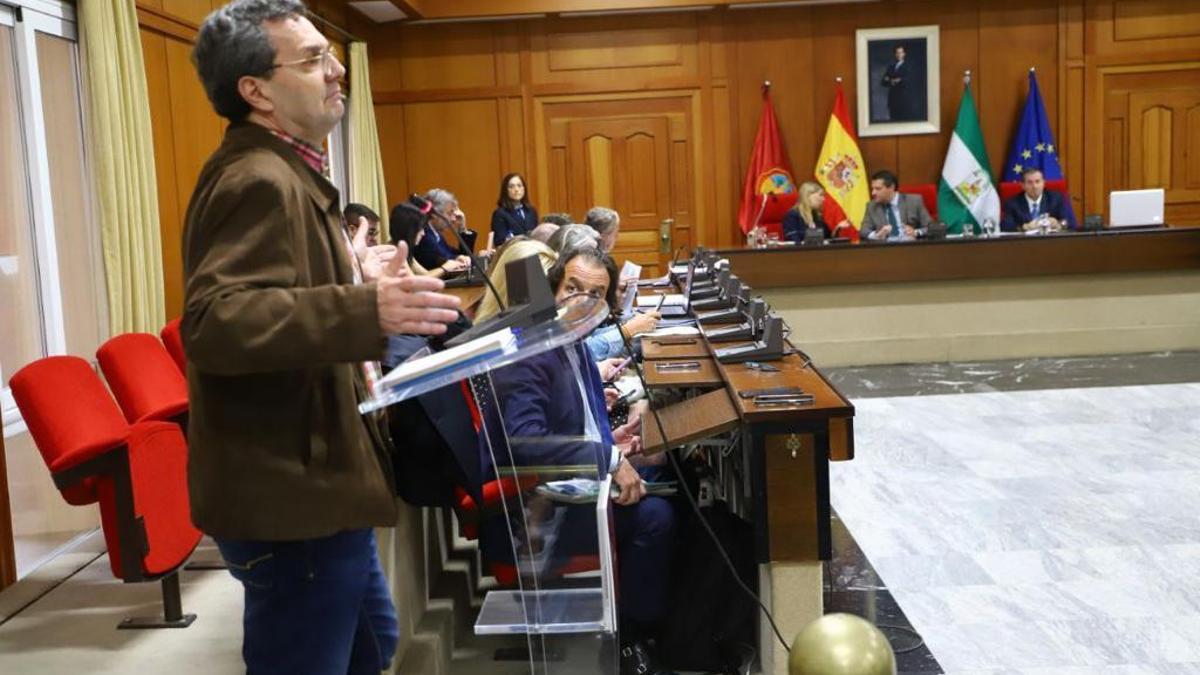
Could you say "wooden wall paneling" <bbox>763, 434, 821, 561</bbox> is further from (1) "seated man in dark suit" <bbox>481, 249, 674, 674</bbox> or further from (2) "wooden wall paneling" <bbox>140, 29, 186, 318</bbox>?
(2) "wooden wall paneling" <bbox>140, 29, 186, 318</bbox>

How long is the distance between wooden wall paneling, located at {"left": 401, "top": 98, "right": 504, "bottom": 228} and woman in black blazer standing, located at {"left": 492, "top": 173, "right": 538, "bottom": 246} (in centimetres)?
121

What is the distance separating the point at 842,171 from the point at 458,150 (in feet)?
11.1

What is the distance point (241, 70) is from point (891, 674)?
108 cm

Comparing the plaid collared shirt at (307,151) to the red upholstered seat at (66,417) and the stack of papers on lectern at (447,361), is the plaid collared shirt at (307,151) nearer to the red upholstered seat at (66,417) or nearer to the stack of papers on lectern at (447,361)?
the stack of papers on lectern at (447,361)

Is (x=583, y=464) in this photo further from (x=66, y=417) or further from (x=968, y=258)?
(x=968, y=258)

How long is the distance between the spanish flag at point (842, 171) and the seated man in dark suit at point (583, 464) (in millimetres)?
7530

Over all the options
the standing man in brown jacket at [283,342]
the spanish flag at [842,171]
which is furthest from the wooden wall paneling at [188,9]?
the spanish flag at [842,171]

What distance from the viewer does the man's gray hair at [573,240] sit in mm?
3590

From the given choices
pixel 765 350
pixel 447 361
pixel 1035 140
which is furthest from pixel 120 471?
pixel 1035 140

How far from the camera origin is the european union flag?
33.0 ft

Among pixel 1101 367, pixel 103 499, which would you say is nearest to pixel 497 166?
pixel 1101 367

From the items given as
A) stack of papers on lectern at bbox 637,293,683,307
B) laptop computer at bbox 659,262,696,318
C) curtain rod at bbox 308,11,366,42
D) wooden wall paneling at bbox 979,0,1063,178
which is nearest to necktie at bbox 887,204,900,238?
wooden wall paneling at bbox 979,0,1063,178

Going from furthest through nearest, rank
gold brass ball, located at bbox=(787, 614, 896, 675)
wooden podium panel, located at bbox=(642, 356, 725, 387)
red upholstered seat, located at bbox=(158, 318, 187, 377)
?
red upholstered seat, located at bbox=(158, 318, 187, 377) < wooden podium panel, located at bbox=(642, 356, 725, 387) < gold brass ball, located at bbox=(787, 614, 896, 675)

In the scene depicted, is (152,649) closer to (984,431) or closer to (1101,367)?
(984,431)
